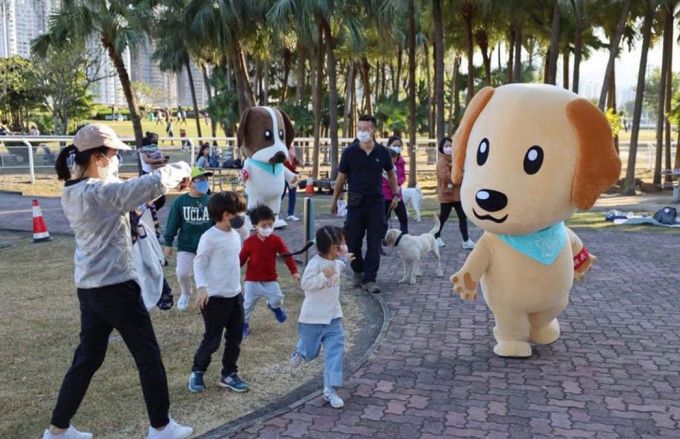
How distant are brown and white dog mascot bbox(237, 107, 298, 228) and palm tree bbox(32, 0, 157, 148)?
9.69 m

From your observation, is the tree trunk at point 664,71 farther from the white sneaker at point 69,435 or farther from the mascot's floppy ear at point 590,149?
the white sneaker at point 69,435

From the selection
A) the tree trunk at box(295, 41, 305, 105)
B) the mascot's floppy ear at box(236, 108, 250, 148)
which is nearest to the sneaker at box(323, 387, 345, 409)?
the mascot's floppy ear at box(236, 108, 250, 148)

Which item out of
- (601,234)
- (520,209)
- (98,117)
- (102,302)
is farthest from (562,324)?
(98,117)

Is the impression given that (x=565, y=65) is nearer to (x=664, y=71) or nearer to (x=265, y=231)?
(x=664, y=71)

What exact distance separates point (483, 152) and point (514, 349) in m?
1.58

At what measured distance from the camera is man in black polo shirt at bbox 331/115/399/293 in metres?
7.60

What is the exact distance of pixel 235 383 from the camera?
484cm

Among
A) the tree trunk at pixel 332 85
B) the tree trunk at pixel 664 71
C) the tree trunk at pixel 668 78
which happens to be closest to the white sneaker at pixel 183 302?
the tree trunk at pixel 332 85

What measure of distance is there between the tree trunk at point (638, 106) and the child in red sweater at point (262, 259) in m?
17.4

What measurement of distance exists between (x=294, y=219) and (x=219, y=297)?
9.41 metres

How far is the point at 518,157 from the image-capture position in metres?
5.03

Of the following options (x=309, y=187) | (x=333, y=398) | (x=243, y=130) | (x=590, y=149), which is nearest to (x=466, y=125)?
(x=590, y=149)

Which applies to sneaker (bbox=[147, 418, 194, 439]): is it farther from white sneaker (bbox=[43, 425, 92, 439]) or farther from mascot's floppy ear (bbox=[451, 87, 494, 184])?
mascot's floppy ear (bbox=[451, 87, 494, 184])

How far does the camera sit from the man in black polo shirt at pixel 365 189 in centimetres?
760
